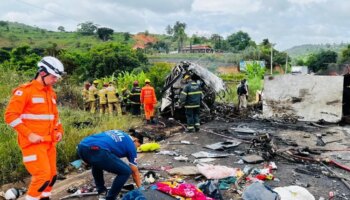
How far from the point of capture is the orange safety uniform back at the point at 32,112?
3.88 metres

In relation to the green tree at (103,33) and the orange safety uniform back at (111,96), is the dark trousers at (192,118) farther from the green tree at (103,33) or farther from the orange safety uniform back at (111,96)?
the green tree at (103,33)

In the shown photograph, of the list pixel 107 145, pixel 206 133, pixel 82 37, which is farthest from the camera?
pixel 82 37

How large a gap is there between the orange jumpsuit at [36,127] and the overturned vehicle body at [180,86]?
312 inches

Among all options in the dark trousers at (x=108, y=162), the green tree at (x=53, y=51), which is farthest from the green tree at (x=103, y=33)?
the dark trousers at (x=108, y=162)

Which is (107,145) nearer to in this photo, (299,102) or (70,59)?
(299,102)

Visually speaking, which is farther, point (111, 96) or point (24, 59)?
point (24, 59)

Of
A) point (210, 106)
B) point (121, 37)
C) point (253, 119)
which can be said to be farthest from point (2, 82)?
point (121, 37)

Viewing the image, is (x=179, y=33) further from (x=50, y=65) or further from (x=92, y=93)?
(x=50, y=65)

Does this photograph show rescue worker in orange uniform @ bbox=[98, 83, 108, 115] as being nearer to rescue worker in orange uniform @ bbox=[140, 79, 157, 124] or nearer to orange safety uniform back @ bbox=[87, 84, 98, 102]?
orange safety uniform back @ bbox=[87, 84, 98, 102]

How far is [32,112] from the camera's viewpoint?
13.3 ft

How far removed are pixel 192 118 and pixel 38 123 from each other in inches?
254

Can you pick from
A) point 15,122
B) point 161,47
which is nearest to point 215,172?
point 15,122

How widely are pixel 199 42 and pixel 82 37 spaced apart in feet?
75.2

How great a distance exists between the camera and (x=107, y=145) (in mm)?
4230
